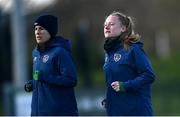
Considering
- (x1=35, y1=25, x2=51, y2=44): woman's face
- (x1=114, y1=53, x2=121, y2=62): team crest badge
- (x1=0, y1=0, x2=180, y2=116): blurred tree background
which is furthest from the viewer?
(x1=0, y1=0, x2=180, y2=116): blurred tree background

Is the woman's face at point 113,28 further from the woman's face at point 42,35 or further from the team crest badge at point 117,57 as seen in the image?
the woman's face at point 42,35

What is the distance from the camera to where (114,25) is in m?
9.78

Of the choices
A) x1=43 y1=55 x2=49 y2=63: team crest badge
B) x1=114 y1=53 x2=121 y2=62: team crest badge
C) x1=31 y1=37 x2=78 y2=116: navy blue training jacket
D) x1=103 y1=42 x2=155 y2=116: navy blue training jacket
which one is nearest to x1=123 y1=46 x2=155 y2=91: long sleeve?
x1=103 y1=42 x2=155 y2=116: navy blue training jacket

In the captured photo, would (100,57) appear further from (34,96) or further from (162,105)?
(34,96)

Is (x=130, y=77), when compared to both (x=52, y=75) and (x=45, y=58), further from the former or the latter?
(x=45, y=58)

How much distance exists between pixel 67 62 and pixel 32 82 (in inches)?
20.0

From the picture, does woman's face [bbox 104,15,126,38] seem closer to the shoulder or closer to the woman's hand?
the shoulder

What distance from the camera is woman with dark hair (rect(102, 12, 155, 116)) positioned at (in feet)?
31.5

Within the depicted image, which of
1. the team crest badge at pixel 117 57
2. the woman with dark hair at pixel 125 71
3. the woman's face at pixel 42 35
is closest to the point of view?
the woman with dark hair at pixel 125 71

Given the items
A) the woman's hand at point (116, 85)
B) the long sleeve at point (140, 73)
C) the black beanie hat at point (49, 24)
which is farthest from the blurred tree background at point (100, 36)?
the woman's hand at point (116, 85)

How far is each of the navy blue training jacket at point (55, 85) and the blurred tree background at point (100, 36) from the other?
14975mm

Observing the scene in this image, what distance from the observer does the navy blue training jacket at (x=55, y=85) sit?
9.98 metres

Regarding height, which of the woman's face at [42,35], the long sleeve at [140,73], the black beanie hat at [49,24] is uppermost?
the black beanie hat at [49,24]

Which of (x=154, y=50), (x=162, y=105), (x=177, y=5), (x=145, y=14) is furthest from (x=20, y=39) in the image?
(x=154, y=50)
